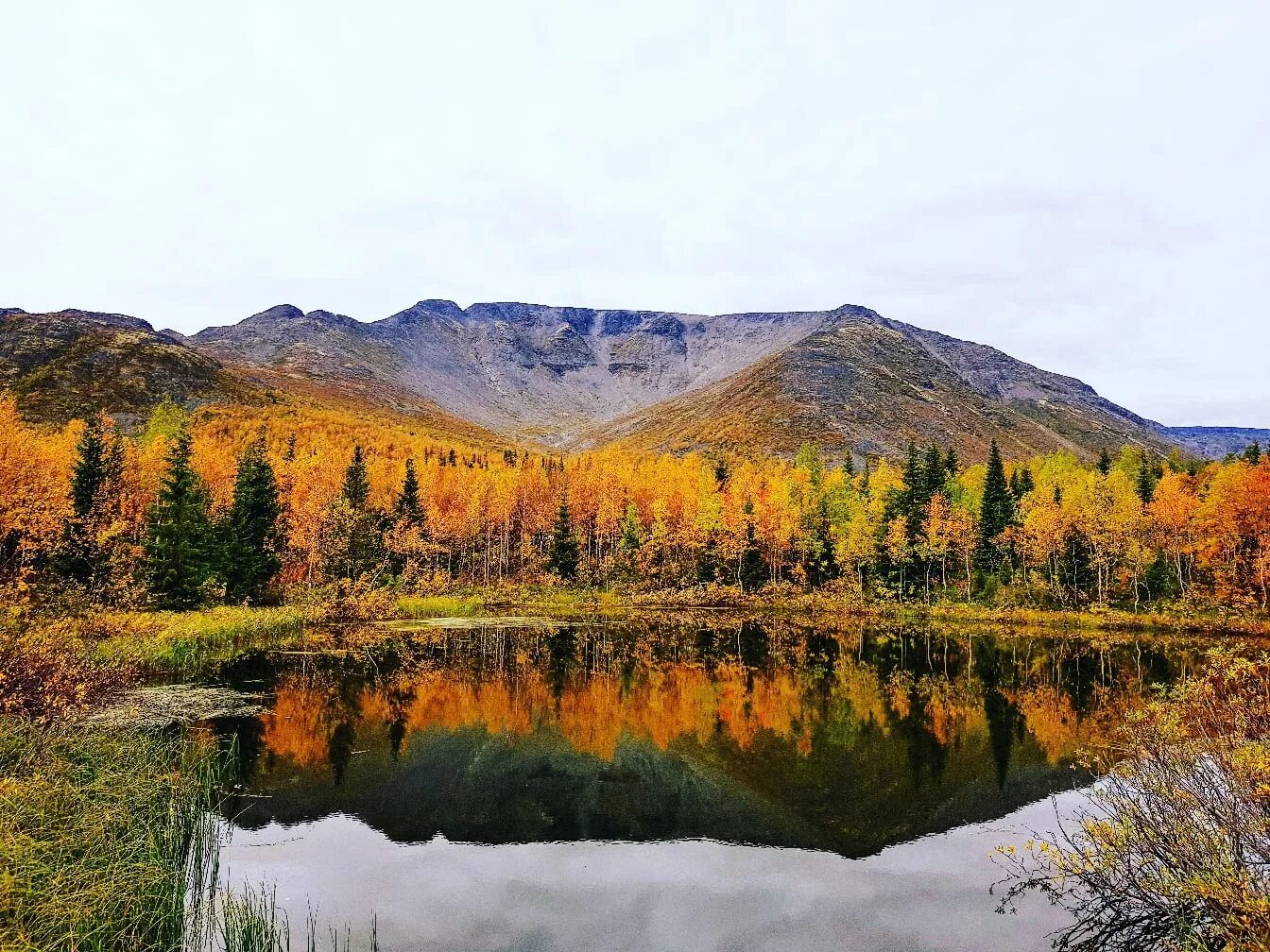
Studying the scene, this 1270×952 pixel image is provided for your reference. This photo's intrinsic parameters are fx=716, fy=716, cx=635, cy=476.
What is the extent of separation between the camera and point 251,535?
60.3 metres

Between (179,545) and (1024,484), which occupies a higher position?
(1024,484)

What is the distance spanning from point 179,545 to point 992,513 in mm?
78929

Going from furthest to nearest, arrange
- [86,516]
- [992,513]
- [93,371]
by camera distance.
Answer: [93,371]
[992,513]
[86,516]

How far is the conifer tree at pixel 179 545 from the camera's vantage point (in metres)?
48.2

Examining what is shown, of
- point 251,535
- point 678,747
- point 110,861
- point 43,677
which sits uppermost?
point 251,535

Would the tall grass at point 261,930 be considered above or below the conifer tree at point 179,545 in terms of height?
below

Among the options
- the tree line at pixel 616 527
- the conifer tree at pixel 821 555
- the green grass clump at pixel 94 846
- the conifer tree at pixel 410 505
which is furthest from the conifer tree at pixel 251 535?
the conifer tree at pixel 821 555

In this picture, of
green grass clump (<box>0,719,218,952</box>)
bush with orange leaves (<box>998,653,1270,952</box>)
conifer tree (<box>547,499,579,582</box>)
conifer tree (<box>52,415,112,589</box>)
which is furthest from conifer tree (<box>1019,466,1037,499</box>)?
green grass clump (<box>0,719,218,952</box>)

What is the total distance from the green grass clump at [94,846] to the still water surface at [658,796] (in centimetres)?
230

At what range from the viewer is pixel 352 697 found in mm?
33156

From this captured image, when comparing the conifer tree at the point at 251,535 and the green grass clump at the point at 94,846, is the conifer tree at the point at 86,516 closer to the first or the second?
the conifer tree at the point at 251,535

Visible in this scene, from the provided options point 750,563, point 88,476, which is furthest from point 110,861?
point 750,563

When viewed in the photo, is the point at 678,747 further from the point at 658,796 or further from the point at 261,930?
the point at 261,930

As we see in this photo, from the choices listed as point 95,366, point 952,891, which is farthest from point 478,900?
point 95,366
